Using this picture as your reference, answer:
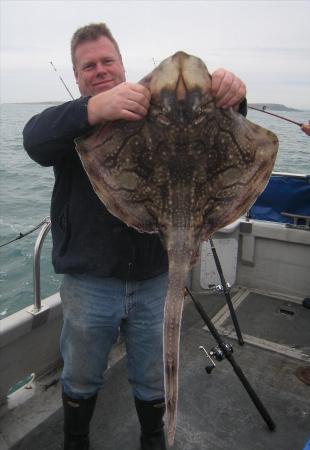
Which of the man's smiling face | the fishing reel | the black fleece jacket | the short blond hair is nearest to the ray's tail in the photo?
the black fleece jacket

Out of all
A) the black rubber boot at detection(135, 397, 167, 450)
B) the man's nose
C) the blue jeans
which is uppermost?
A: the man's nose

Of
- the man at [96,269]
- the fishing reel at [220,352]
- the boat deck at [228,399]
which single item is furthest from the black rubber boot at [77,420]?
the fishing reel at [220,352]

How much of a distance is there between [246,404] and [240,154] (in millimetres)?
2563

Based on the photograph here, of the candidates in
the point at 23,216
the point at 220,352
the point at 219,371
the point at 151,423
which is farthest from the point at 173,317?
the point at 23,216

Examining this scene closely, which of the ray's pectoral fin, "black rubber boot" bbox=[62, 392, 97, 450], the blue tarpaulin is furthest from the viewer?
the blue tarpaulin

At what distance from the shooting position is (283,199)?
18.9 ft

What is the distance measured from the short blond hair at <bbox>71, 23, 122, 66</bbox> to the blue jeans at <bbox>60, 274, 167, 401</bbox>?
1.39 meters

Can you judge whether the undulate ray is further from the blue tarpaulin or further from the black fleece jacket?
the blue tarpaulin

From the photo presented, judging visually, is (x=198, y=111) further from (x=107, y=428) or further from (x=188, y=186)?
(x=107, y=428)

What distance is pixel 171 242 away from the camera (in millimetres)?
2037

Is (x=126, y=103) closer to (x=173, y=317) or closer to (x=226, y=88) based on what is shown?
(x=226, y=88)

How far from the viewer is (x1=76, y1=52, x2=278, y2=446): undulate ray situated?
75.9 inches

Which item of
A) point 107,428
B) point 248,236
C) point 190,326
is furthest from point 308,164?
point 107,428

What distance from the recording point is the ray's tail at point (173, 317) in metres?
1.95
